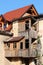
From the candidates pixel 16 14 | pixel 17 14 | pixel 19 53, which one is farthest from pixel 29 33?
pixel 16 14

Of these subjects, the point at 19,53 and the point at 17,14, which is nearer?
the point at 19,53

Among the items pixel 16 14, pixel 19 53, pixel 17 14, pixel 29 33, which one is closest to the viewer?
pixel 19 53

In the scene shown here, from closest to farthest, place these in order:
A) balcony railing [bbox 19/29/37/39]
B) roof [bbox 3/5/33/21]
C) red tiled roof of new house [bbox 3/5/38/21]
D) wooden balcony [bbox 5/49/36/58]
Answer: wooden balcony [bbox 5/49/36/58] < balcony railing [bbox 19/29/37/39] < red tiled roof of new house [bbox 3/5/38/21] < roof [bbox 3/5/33/21]

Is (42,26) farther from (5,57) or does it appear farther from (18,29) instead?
(5,57)

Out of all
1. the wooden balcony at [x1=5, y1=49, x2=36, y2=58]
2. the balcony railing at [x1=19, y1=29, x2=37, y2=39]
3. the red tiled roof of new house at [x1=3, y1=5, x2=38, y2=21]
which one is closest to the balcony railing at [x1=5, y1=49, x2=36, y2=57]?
the wooden balcony at [x1=5, y1=49, x2=36, y2=58]

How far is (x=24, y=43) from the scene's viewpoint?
43750mm

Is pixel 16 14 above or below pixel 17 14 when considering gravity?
above

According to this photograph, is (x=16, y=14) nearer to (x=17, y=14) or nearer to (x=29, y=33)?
(x=17, y=14)

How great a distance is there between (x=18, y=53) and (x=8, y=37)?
4.45 metres

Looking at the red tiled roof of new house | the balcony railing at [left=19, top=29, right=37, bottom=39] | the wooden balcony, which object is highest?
the red tiled roof of new house

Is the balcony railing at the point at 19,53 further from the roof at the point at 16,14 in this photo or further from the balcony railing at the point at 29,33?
the roof at the point at 16,14

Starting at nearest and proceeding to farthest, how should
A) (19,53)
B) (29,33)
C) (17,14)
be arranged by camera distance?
(19,53)
(29,33)
(17,14)

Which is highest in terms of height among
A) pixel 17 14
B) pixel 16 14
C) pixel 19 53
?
pixel 16 14

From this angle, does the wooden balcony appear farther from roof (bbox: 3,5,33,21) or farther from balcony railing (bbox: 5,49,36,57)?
roof (bbox: 3,5,33,21)
